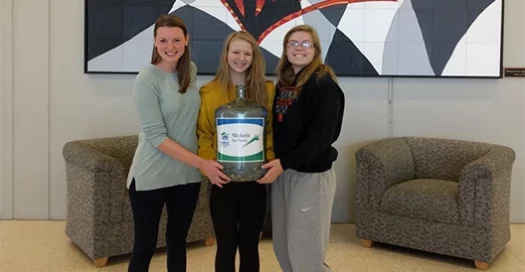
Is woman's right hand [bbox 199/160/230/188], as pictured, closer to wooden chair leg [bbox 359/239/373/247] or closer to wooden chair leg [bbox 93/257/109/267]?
wooden chair leg [bbox 93/257/109/267]

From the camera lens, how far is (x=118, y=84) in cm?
410

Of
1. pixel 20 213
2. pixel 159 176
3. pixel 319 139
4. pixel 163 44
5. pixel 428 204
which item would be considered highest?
pixel 163 44

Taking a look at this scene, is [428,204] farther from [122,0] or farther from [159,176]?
[122,0]

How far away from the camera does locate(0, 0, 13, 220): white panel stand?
403cm

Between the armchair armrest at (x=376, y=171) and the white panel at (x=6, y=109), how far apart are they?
102 inches

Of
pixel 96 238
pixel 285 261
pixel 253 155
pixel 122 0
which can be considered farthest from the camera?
pixel 122 0

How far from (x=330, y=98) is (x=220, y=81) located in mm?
456

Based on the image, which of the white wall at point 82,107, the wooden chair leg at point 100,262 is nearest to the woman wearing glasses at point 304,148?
the wooden chair leg at point 100,262

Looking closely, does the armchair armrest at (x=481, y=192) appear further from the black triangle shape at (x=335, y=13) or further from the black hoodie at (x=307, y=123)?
the black triangle shape at (x=335, y=13)

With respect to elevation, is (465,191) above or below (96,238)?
above

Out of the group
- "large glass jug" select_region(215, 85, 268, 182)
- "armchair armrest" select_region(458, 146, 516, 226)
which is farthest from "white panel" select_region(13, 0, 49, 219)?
"armchair armrest" select_region(458, 146, 516, 226)

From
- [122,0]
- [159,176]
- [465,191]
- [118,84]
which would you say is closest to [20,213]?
[118,84]

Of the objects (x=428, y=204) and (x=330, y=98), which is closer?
(x=330, y=98)

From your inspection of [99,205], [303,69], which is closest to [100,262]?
[99,205]
